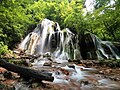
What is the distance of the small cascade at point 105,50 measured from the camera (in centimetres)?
1875

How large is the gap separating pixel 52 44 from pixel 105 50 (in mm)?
5646

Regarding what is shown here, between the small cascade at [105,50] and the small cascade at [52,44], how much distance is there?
2.00 m

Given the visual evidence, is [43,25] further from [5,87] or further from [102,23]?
[5,87]

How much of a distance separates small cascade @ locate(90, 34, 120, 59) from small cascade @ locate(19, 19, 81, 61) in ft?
6.56

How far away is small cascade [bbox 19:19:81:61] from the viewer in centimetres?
1891

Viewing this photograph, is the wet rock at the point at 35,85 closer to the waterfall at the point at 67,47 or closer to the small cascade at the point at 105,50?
the waterfall at the point at 67,47

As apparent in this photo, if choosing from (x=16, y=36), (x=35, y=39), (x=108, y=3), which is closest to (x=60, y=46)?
(x=35, y=39)

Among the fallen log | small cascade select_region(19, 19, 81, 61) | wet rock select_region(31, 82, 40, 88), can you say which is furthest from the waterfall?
wet rock select_region(31, 82, 40, 88)

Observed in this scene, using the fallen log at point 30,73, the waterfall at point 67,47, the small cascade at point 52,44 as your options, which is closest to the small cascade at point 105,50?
the waterfall at point 67,47

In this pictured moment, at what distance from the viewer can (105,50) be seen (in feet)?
63.8

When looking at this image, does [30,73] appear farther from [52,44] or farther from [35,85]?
[52,44]

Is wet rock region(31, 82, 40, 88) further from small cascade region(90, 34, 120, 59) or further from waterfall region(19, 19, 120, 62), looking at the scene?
small cascade region(90, 34, 120, 59)

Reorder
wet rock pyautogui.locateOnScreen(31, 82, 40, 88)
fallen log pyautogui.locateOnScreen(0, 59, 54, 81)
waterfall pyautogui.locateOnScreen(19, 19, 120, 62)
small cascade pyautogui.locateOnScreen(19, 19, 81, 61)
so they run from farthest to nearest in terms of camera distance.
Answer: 1. small cascade pyautogui.locateOnScreen(19, 19, 81, 61)
2. waterfall pyautogui.locateOnScreen(19, 19, 120, 62)
3. fallen log pyautogui.locateOnScreen(0, 59, 54, 81)
4. wet rock pyautogui.locateOnScreen(31, 82, 40, 88)

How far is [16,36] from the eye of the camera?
2094cm
